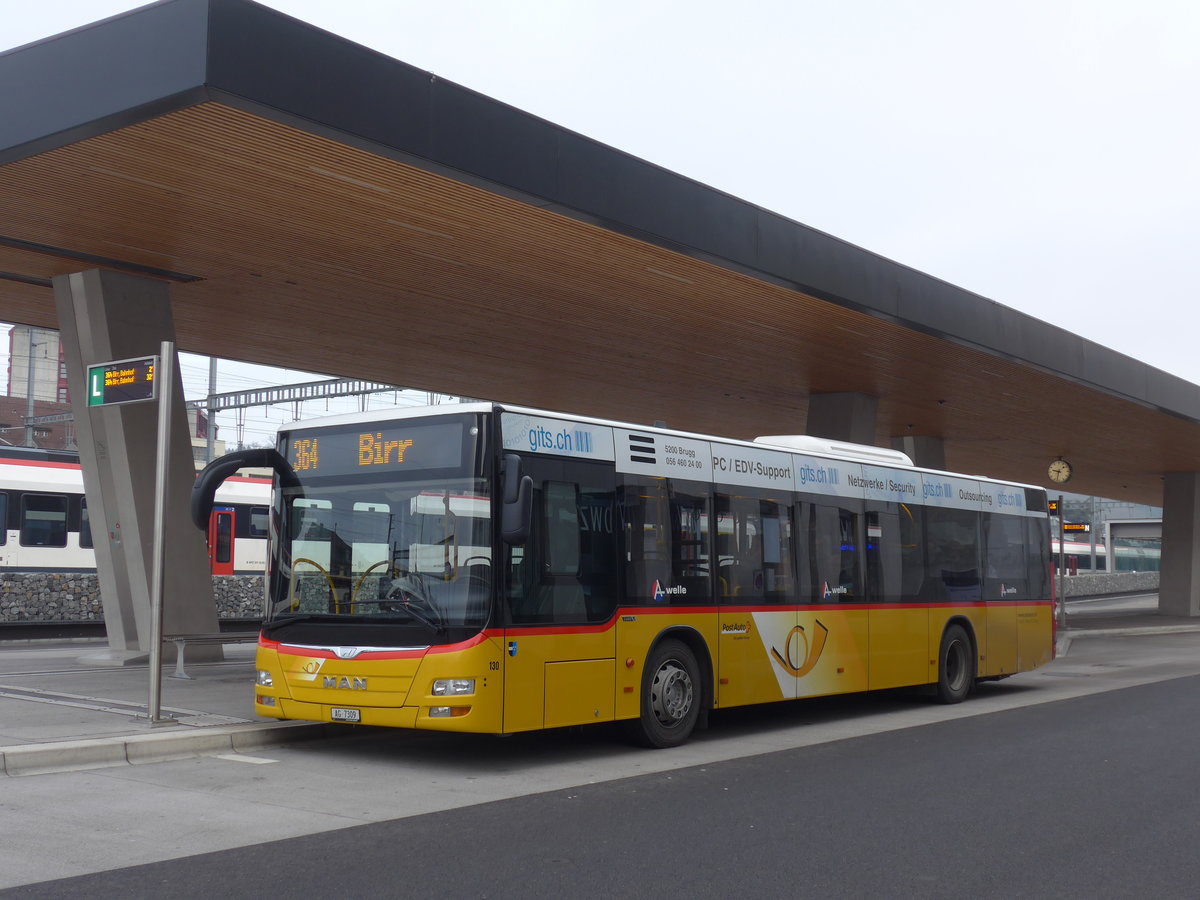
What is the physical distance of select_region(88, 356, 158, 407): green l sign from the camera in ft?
Result: 34.4

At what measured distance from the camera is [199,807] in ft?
25.5

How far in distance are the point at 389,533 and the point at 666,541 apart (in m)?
2.65

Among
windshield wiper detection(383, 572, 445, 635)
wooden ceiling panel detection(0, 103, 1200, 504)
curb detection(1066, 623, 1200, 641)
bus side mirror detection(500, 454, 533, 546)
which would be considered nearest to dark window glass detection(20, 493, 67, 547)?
wooden ceiling panel detection(0, 103, 1200, 504)

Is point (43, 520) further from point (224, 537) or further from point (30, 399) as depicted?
point (30, 399)

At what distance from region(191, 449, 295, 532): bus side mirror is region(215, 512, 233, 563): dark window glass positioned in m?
21.4

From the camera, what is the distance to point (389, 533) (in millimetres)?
9602

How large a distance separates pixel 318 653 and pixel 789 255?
9.26 metres

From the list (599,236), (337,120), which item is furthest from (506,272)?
(337,120)

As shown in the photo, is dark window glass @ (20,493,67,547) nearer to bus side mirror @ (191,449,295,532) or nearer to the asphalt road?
bus side mirror @ (191,449,295,532)

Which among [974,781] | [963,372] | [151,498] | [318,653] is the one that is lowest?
[974,781]

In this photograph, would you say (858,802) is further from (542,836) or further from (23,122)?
(23,122)

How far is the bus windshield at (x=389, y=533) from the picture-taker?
936 centimetres

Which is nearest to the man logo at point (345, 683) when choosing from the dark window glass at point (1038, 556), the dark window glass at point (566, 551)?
the dark window glass at point (566, 551)

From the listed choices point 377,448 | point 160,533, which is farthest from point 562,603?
point 160,533
